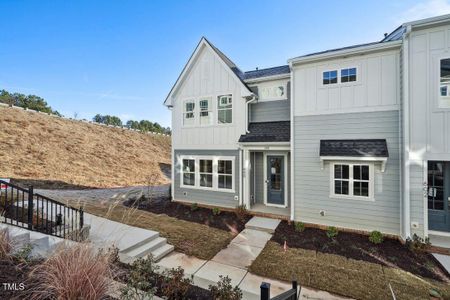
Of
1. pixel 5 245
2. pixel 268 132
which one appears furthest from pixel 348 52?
pixel 5 245

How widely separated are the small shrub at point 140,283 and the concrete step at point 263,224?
4.82 m

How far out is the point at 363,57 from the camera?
24.5ft

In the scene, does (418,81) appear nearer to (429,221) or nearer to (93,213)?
(429,221)

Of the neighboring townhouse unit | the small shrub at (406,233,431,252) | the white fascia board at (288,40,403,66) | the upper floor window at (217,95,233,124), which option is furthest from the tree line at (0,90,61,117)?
the small shrub at (406,233,431,252)

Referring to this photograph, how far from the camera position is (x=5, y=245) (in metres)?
3.52

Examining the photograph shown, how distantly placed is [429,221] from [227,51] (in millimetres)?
11988

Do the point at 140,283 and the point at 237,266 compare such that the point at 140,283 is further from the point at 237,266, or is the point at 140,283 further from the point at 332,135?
the point at 332,135

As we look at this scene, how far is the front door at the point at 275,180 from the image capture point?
32.1 feet

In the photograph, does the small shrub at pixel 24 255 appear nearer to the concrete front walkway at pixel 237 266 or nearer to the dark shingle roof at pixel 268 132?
the concrete front walkway at pixel 237 266

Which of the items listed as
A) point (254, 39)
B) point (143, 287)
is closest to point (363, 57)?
point (254, 39)

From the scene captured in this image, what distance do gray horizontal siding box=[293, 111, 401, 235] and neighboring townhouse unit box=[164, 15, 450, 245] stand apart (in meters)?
0.04

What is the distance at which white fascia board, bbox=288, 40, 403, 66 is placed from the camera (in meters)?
7.05

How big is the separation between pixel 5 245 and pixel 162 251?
3284 mm

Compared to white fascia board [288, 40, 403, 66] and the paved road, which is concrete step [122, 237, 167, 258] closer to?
the paved road
